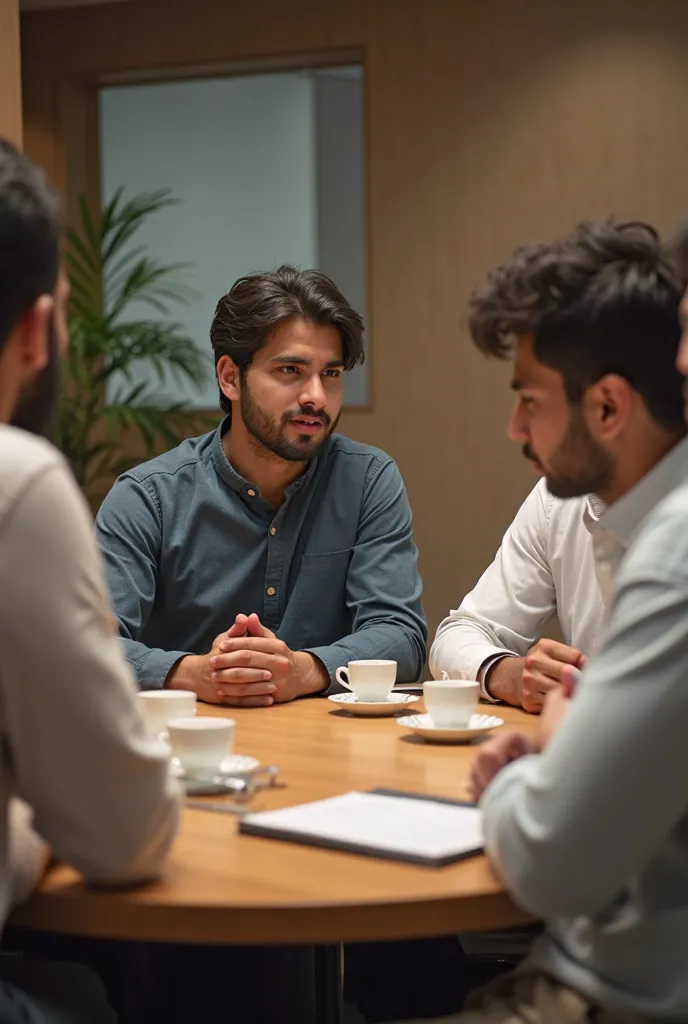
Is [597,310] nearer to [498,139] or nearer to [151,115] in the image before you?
[498,139]

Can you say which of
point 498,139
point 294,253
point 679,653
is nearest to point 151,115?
point 294,253

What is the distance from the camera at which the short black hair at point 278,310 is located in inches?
117

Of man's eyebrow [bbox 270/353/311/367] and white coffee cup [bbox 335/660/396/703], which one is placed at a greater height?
man's eyebrow [bbox 270/353/311/367]

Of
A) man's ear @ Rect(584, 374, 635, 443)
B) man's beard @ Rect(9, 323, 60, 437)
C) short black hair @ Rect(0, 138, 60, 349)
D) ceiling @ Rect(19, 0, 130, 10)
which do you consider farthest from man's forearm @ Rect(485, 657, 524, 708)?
ceiling @ Rect(19, 0, 130, 10)

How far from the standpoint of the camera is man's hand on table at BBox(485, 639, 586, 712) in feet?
7.08

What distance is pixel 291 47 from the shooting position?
594cm

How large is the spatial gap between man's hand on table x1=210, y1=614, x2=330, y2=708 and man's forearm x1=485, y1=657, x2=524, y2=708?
0.35 metres

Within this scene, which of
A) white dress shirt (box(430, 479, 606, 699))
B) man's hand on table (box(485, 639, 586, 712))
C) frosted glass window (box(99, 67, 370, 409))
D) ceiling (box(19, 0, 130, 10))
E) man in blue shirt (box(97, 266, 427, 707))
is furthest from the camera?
frosted glass window (box(99, 67, 370, 409))

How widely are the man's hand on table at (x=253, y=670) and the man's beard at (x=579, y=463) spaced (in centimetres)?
86

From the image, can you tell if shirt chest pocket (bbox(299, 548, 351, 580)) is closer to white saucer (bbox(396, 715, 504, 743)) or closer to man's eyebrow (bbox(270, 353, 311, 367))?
man's eyebrow (bbox(270, 353, 311, 367))

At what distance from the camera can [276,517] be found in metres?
2.88

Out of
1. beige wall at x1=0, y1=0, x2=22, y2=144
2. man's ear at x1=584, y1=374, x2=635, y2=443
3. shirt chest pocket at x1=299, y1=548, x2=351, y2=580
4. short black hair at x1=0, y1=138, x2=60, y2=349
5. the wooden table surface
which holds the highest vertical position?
beige wall at x1=0, y1=0, x2=22, y2=144

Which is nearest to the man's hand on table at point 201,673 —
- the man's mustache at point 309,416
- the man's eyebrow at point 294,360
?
the man's mustache at point 309,416

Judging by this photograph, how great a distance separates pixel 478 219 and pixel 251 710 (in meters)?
3.86
